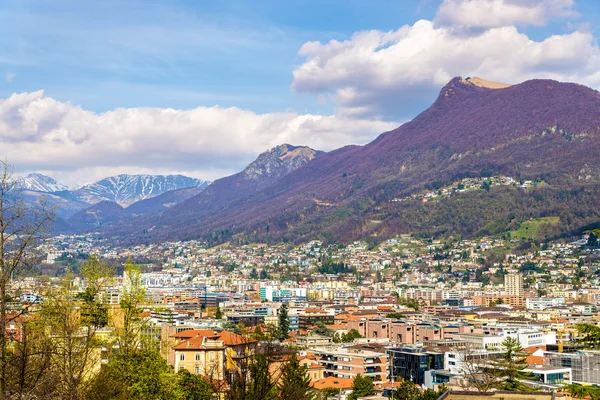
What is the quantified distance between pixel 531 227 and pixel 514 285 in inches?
1793

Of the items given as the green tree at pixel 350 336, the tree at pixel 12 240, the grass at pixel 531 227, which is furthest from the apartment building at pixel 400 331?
the grass at pixel 531 227

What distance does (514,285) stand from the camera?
133 metres

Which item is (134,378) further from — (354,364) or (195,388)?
(354,364)

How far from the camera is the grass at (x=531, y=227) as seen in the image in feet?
564

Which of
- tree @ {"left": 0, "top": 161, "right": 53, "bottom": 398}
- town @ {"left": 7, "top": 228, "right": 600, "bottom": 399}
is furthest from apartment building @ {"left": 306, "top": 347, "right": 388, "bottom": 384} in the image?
tree @ {"left": 0, "top": 161, "right": 53, "bottom": 398}

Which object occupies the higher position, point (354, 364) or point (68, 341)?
point (68, 341)

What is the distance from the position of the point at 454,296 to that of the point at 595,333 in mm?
118682

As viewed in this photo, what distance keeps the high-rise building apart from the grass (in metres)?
37.5

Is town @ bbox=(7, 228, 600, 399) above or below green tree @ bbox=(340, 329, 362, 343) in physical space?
above

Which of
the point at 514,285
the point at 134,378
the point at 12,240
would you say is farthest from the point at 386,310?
the point at 12,240

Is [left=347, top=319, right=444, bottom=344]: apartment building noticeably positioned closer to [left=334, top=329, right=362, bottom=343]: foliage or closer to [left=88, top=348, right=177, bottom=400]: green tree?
[left=334, top=329, right=362, bottom=343]: foliage

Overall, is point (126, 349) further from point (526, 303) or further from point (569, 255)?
point (569, 255)

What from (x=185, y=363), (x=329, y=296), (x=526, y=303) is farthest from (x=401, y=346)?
(x=329, y=296)

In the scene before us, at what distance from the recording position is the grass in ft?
564
